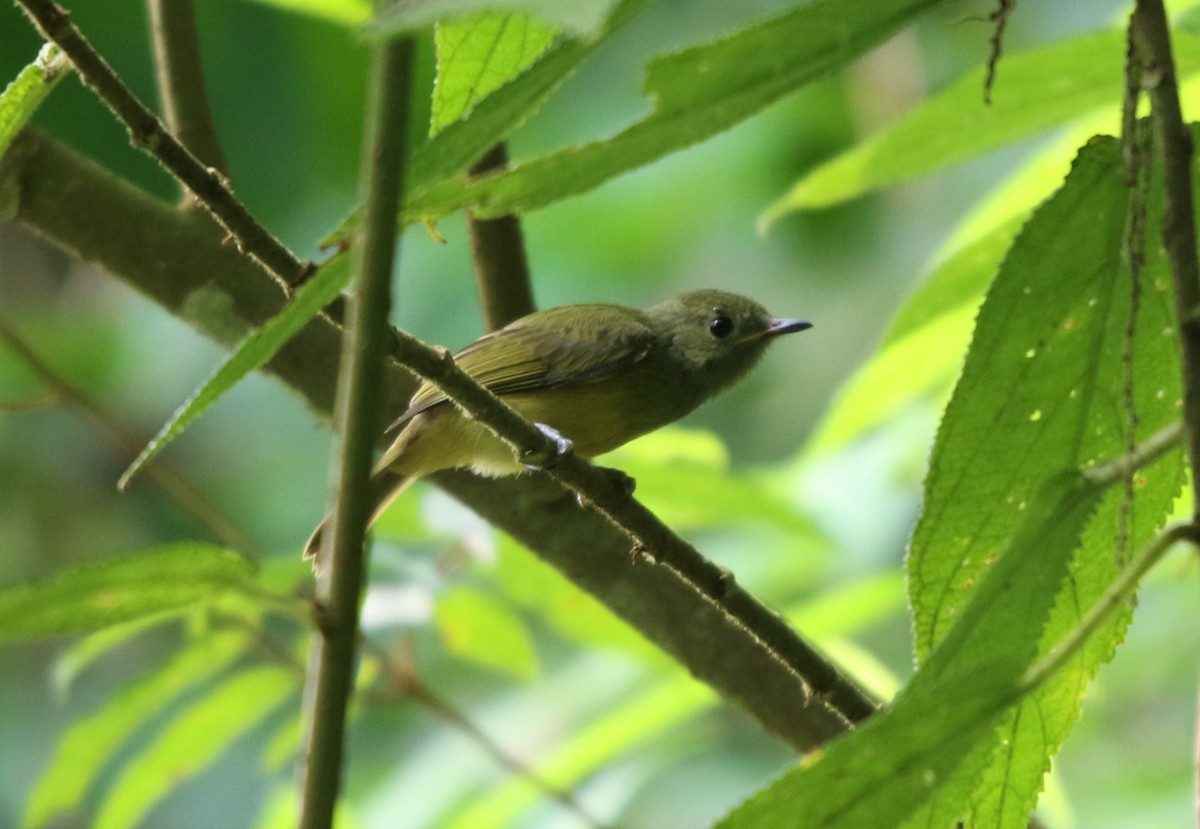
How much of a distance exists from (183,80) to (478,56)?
156 centimetres

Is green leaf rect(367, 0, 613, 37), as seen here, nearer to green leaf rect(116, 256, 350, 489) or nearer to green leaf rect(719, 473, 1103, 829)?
green leaf rect(116, 256, 350, 489)

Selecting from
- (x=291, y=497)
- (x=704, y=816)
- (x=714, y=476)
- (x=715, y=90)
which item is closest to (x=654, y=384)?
(x=714, y=476)

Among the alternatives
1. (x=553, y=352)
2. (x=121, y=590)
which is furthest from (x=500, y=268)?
(x=121, y=590)

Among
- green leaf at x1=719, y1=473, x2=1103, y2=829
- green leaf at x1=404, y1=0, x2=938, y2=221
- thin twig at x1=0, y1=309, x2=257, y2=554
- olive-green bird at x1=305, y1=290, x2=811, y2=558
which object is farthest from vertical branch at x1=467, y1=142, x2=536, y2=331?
green leaf at x1=719, y1=473, x2=1103, y2=829

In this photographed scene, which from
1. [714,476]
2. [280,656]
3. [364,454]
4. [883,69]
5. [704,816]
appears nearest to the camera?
[364,454]

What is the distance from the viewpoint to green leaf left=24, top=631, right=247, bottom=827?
2.82 m

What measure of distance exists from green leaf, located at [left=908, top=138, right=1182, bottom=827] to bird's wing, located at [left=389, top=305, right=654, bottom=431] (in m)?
1.93

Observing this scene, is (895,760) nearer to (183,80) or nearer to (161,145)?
(161,145)

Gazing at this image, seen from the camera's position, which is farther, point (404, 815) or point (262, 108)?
point (262, 108)

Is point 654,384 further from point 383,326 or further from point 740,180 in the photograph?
point 740,180

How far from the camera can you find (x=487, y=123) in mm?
905

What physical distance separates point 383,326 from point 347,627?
165 mm

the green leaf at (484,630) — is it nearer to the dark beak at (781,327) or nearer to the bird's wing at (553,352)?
the bird's wing at (553,352)

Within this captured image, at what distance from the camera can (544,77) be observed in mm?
898
